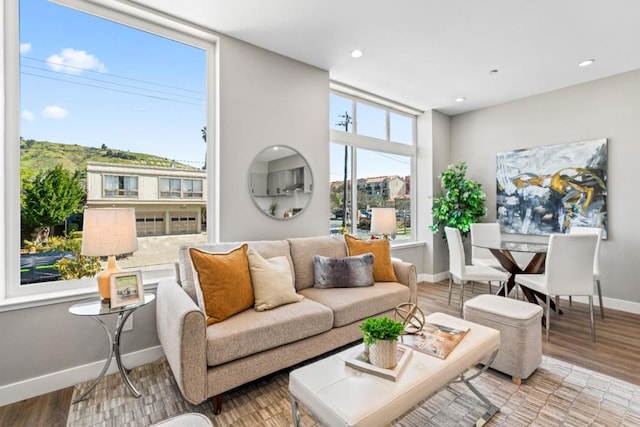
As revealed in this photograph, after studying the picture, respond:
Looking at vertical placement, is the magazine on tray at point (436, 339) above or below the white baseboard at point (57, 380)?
above

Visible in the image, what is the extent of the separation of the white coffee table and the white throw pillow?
836 mm

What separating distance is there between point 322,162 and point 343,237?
93cm

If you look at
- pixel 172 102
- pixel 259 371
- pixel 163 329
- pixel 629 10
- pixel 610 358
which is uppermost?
pixel 629 10

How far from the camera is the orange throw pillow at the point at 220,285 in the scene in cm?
204

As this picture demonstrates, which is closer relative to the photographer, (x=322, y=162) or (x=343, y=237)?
(x=343, y=237)

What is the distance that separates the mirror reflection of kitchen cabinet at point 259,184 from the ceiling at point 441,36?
129 cm

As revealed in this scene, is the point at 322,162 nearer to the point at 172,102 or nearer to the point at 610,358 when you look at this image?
the point at 172,102

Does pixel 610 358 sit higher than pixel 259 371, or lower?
lower

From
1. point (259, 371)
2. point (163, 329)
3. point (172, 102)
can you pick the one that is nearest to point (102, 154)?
point (172, 102)

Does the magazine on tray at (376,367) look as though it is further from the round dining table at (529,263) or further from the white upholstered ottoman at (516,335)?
the round dining table at (529,263)

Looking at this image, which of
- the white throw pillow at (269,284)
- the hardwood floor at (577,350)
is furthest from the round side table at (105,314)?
the white throw pillow at (269,284)

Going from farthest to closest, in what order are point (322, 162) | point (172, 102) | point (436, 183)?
1. point (436, 183)
2. point (322, 162)
3. point (172, 102)

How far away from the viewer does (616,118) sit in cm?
366

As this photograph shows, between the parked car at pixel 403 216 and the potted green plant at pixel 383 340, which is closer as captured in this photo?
the potted green plant at pixel 383 340
